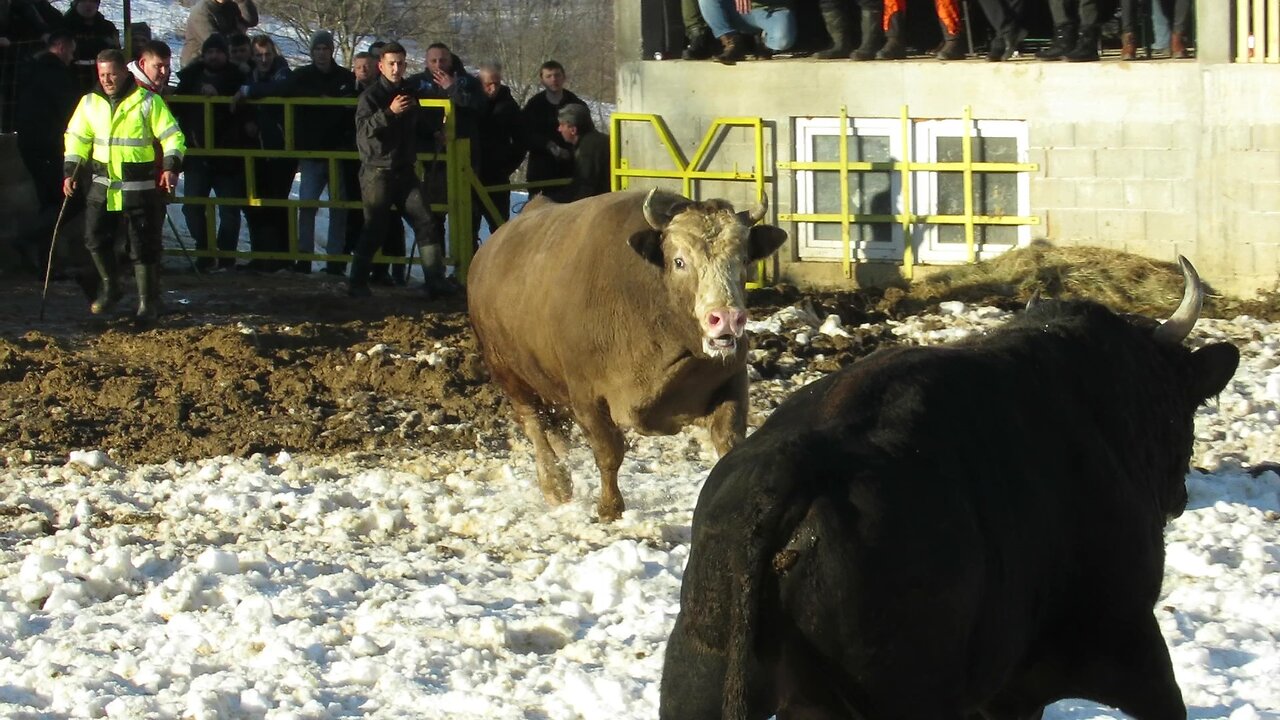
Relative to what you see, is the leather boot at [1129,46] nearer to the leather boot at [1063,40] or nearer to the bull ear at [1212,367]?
the leather boot at [1063,40]

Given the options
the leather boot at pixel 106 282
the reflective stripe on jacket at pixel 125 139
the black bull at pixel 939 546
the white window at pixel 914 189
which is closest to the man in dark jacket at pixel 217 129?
the leather boot at pixel 106 282

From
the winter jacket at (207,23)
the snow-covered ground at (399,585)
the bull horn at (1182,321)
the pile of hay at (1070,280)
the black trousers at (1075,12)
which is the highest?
the winter jacket at (207,23)

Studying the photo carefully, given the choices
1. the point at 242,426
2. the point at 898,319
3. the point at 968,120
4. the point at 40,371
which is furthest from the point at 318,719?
the point at 968,120

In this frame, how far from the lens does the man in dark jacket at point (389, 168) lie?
14.4 metres

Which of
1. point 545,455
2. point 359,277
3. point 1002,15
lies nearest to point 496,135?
point 359,277

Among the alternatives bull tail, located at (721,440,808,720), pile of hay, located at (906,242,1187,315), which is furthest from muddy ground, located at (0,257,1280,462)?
bull tail, located at (721,440,808,720)

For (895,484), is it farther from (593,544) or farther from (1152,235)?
(1152,235)

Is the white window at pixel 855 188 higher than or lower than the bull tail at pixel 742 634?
higher

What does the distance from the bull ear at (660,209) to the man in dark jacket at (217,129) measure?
30.6 ft

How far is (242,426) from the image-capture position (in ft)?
33.7

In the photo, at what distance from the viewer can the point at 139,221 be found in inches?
515

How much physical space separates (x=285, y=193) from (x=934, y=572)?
536 inches

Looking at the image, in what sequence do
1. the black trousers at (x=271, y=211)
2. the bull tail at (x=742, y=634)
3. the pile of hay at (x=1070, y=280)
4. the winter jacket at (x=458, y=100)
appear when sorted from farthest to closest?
the black trousers at (x=271, y=211) → the winter jacket at (x=458, y=100) → the pile of hay at (x=1070, y=280) → the bull tail at (x=742, y=634)

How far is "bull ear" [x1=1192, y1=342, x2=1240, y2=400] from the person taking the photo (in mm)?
5371
